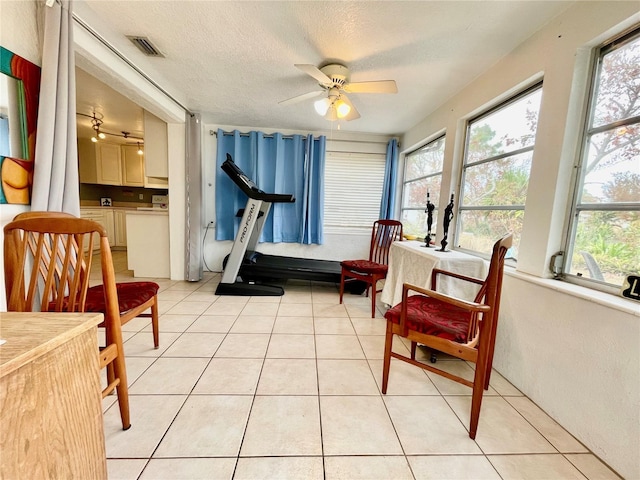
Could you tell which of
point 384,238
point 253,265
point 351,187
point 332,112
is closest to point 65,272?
point 253,265

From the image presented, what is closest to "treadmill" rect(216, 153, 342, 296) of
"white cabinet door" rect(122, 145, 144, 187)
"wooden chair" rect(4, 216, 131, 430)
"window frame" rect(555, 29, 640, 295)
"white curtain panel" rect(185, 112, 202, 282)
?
"white curtain panel" rect(185, 112, 202, 282)

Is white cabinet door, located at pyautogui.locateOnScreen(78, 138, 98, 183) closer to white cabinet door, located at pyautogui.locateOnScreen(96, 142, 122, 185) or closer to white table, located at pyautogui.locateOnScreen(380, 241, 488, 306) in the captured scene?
white cabinet door, located at pyautogui.locateOnScreen(96, 142, 122, 185)

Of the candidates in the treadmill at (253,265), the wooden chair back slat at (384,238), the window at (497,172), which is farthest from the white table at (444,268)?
the treadmill at (253,265)

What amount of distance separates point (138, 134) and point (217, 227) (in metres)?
2.54

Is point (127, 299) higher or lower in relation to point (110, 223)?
lower

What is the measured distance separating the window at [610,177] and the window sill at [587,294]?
0.34ft

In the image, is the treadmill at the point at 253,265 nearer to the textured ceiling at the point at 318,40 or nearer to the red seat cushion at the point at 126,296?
the textured ceiling at the point at 318,40

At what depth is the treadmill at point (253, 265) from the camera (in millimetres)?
2922

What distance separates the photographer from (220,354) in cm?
177

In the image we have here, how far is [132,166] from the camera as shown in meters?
5.12

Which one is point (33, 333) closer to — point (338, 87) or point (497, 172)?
point (338, 87)

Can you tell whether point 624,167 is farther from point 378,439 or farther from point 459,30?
point 378,439

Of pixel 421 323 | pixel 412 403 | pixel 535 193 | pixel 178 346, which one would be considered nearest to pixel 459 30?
pixel 535 193

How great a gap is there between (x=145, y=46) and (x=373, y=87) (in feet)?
5.99
